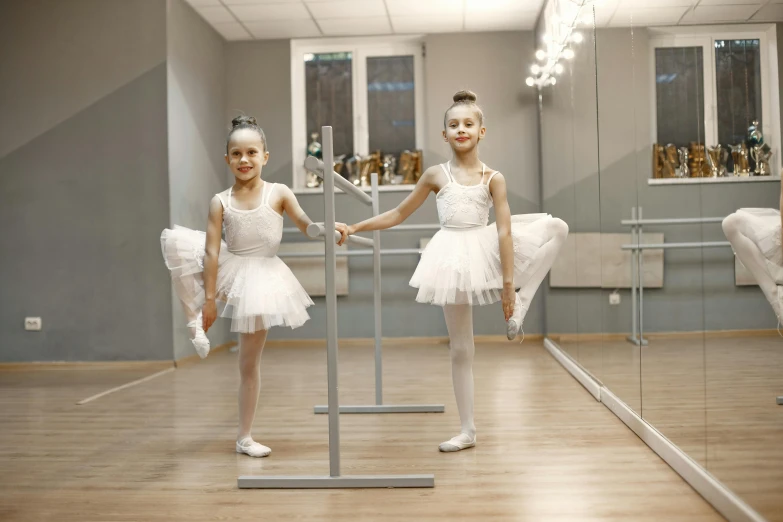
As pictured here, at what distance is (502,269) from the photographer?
2.19 metres

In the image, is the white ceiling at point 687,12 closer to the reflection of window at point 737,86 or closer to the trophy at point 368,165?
the reflection of window at point 737,86

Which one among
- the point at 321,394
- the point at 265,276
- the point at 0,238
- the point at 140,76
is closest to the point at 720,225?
the point at 265,276

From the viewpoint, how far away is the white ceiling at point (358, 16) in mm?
4910

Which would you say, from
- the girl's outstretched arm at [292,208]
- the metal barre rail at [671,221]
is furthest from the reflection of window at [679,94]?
the girl's outstretched arm at [292,208]

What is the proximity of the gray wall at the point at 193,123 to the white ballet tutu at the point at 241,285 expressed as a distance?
2.26 metres

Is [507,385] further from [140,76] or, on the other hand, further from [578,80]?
[140,76]

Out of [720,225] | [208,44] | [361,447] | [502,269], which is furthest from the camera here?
[208,44]

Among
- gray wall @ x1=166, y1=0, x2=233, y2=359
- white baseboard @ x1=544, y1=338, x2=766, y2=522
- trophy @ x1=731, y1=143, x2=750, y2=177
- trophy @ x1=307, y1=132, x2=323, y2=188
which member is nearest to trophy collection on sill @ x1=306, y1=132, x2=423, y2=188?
trophy @ x1=307, y1=132, x2=323, y2=188

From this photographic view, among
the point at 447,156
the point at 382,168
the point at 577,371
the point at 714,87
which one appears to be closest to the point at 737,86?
the point at 714,87

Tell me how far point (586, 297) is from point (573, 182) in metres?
0.64

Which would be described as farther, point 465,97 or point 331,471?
point 465,97

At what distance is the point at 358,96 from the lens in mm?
5734

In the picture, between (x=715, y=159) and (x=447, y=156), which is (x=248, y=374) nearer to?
(x=715, y=159)

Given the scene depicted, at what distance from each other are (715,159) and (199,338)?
1474mm
